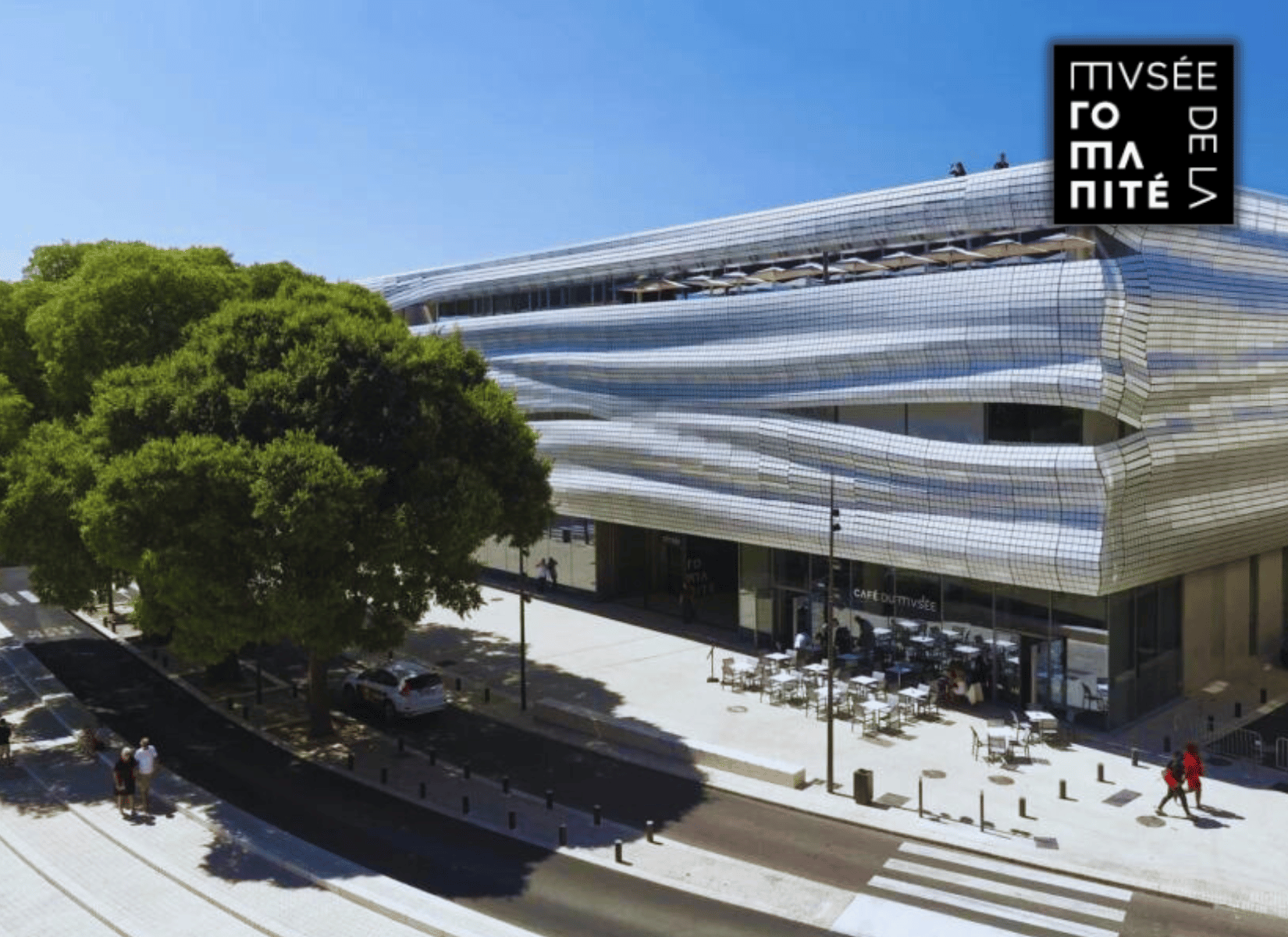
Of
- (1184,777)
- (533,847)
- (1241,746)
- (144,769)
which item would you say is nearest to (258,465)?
(144,769)

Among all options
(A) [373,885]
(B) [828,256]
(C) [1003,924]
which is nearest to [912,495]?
(B) [828,256]

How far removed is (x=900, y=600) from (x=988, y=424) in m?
6.42

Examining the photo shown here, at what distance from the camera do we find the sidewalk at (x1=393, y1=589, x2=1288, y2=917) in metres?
19.8

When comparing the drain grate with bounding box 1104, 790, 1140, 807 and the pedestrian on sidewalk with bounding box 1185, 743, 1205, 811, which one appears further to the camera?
the drain grate with bounding box 1104, 790, 1140, 807

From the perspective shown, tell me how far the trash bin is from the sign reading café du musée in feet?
45.8

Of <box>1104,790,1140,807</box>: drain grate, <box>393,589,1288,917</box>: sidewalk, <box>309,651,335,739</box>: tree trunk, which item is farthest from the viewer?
<box>309,651,335,739</box>: tree trunk

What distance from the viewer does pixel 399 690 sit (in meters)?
28.8

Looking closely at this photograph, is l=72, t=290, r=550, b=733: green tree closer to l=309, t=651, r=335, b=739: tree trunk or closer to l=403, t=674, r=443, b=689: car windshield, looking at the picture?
l=309, t=651, r=335, b=739: tree trunk

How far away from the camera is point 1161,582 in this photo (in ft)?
97.9

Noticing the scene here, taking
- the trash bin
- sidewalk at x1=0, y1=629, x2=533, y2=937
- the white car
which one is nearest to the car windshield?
the white car

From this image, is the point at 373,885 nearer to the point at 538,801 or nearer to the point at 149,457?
the point at 538,801

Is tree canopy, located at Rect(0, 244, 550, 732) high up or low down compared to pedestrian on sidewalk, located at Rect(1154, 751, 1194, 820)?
up

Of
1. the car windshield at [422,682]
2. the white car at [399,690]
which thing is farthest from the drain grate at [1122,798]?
the car windshield at [422,682]

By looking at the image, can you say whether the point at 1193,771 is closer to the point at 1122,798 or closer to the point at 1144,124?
the point at 1122,798
